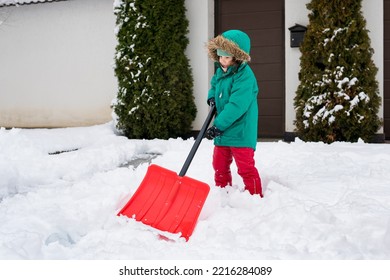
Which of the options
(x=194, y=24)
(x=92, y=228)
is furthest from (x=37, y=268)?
(x=194, y=24)

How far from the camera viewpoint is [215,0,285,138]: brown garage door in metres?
8.44

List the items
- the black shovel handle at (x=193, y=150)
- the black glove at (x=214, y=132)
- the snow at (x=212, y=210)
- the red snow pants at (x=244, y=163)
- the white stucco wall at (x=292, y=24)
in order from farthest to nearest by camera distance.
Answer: the white stucco wall at (x=292, y=24) → the red snow pants at (x=244, y=163) → the black glove at (x=214, y=132) → the black shovel handle at (x=193, y=150) → the snow at (x=212, y=210)

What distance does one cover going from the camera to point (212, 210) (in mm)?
3441

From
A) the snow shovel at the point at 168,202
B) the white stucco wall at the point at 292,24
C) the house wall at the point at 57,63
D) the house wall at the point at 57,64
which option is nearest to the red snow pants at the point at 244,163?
the snow shovel at the point at 168,202

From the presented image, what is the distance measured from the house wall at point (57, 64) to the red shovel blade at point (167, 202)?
655 centimetres

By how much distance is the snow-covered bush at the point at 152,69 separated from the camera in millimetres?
7977

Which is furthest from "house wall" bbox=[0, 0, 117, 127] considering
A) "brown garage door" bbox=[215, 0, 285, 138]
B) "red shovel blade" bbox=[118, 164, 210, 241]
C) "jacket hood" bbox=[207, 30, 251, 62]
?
"red shovel blade" bbox=[118, 164, 210, 241]

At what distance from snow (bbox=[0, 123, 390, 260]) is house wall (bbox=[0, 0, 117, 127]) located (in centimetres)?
437

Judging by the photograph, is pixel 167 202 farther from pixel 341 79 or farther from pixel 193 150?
pixel 341 79

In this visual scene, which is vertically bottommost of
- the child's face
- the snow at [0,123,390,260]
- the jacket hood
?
the snow at [0,123,390,260]

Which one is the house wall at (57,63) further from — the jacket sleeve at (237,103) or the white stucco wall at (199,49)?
the jacket sleeve at (237,103)

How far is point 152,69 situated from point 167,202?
16.4 ft

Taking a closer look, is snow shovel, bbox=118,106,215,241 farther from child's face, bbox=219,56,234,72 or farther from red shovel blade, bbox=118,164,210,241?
child's face, bbox=219,56,234,72

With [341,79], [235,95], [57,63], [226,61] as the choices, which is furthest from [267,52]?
[235,95]
